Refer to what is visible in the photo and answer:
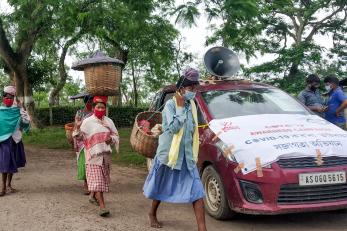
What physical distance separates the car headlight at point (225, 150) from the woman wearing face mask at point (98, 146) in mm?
1477

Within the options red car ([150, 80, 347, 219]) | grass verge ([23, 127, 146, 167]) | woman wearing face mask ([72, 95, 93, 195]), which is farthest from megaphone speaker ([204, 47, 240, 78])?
grass verge ([23, 127, 146, 167])

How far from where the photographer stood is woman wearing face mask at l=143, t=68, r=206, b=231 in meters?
5.12

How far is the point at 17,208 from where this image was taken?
6.50 metres

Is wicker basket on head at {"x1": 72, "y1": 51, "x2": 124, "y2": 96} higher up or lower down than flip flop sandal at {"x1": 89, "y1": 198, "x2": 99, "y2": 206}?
higher up

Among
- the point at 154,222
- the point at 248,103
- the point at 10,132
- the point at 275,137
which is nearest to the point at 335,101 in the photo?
the point at 248,103

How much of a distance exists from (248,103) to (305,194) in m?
1.80

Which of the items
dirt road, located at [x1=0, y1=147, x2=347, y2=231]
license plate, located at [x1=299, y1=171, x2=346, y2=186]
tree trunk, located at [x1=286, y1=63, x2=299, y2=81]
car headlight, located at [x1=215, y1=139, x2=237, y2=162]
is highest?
tree trunk, located at [x1=286, y1=63, x2=299, y2=81]

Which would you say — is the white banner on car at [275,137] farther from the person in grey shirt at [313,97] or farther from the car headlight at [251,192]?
the person in grey shirt at [313,97]

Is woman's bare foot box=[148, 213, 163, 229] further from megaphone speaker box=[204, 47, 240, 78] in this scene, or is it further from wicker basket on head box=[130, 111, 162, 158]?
megaphone speaker box=[204, 47, 240, 78]


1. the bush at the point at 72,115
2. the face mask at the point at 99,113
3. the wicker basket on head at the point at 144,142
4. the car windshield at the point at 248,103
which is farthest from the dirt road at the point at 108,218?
the bush at the point at 72,115

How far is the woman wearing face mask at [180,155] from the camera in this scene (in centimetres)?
512

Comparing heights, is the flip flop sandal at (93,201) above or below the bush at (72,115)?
below

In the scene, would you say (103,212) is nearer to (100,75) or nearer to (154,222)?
(154,222)

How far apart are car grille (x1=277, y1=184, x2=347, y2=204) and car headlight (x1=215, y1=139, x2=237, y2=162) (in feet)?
2.14
